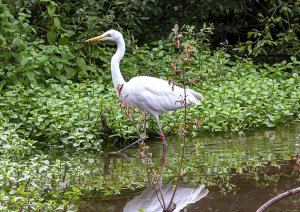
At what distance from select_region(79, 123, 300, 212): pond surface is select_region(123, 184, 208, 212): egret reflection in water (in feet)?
0.20

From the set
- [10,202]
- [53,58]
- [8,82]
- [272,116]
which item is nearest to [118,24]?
[53,58]

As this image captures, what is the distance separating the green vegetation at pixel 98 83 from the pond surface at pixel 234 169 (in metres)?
0.10

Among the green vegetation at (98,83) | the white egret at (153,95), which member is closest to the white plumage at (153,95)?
the white egret at (153,95)

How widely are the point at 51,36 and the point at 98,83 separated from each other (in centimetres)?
126

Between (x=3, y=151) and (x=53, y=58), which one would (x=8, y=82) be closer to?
(x=53, y=58)

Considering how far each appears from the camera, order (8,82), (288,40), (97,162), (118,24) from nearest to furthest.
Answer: (97,162) < (8,82) < (118,24) < (288,40)

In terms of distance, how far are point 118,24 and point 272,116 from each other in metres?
3.63

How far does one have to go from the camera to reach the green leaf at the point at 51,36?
1115 cm

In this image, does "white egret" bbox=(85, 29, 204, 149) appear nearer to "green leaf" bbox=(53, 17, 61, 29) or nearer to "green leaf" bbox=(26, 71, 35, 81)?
"green leaf" bbox=(26, 71, 35, 81)

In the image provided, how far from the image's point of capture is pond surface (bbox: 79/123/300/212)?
19.6ft

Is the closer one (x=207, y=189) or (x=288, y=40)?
(x=207, y=189)

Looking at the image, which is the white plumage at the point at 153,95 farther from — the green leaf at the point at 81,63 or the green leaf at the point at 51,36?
the green leaf at the point at 51,36

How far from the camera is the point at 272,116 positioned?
9188 millimetres

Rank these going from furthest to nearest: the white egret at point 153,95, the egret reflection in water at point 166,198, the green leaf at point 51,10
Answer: the green leaf at point 51,10, the white egret at point 153,95, the egret reflection in water at point 166,198
